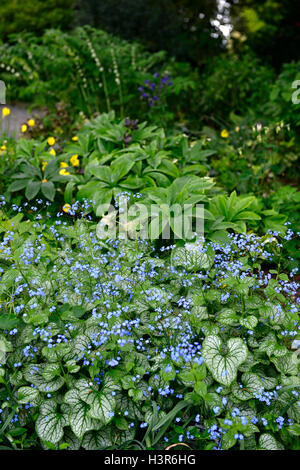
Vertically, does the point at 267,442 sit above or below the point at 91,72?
below

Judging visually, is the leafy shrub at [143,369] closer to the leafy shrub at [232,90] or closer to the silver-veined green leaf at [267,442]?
the silver-veined green leaf at [267,442]

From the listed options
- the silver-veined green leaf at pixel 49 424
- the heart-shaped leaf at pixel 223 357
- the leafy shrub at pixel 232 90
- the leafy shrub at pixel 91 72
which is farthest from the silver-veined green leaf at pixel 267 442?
the leafy shrub at pixel 232 90

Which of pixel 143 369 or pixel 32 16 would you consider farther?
pixel 32 16

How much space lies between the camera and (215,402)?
1.95 metres

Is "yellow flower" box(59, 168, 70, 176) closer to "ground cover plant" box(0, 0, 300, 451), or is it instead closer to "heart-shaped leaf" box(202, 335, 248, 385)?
"ground cover plant" box(0, 0, 300, 451)

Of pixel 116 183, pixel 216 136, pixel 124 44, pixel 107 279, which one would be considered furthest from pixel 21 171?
pixel 124 44

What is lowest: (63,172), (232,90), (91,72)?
(63,172)

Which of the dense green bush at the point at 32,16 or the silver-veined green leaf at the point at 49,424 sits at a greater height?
the dense green bush at the point at 32,16

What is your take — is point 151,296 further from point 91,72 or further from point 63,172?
point 91,72

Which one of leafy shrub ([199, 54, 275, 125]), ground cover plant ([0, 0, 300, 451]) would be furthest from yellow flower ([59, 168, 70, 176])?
leafy shrub ([199, 54, 275, 125])

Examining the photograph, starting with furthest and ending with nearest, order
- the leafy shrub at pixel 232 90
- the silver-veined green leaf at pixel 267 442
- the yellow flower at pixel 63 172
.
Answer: the leafy shrub at pixel 232 90 → the yellow flower at pixel 63 172 → the silver-veined green leaf at pixel 267 442

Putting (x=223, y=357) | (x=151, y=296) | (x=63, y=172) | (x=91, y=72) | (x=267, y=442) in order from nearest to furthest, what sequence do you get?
(x=267, y=442)
(x=223, y=357)
(x=151, y=296)
(x=63, y=172)
(x=91, y=72)

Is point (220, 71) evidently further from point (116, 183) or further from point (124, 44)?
point (116, 183)

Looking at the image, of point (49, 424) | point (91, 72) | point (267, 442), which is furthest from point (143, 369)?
point (91, 72)
